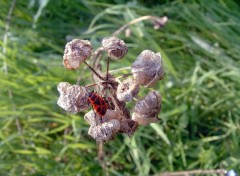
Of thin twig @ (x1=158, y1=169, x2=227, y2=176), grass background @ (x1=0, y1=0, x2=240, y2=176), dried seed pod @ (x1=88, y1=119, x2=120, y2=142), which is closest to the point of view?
dried seed pod @ (x1=88, y1=119, x2=120, y2=142)

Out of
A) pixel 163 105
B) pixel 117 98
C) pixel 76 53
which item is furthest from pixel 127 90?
pixel 163 105

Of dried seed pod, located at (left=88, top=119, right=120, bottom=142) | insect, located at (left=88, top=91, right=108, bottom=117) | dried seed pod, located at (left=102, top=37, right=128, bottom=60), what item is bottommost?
dried seed pod, located at (left=88, top=119, right=120, bottom=142)

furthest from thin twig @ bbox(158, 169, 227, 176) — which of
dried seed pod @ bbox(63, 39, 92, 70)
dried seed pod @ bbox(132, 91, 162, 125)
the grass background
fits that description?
dried seed pod @ bbox(63, 39, 92, 70)

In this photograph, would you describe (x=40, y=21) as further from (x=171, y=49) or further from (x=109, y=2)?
(x=171, y=49)

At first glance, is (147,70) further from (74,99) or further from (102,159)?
(102,159)

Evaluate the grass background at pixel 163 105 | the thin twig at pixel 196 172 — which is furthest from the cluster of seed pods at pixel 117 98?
the grass background at pixel 163 105

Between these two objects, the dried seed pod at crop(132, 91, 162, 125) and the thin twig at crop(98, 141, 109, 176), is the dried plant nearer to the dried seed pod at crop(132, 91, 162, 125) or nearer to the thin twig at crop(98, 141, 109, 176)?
the dried seed pod at crop(132, 91, 162, 125)

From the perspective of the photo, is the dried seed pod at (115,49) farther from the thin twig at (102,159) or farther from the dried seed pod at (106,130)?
the thin twig at (102,159)
